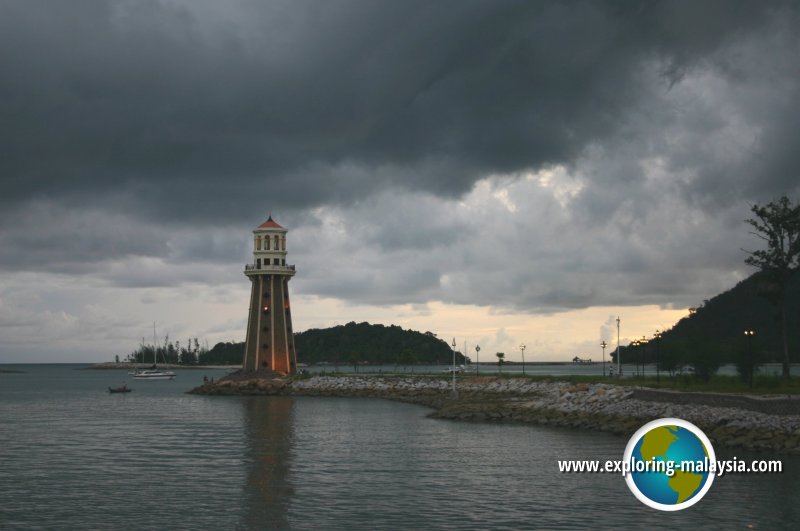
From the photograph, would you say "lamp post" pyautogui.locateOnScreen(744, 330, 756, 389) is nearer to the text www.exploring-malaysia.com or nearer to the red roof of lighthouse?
the text www.exploring-malaysia.com

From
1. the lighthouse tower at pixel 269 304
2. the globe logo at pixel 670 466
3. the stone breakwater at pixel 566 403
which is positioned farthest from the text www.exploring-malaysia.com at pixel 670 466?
the lighthouse tower at pixel 269 304

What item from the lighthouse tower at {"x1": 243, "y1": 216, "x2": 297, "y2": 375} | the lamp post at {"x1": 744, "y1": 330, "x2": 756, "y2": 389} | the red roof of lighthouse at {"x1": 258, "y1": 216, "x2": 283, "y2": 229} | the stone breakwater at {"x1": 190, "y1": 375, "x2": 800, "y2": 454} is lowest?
the stone breakwater at {"x1": 190, "y1": 375, "x2": 800, "y2": 454}

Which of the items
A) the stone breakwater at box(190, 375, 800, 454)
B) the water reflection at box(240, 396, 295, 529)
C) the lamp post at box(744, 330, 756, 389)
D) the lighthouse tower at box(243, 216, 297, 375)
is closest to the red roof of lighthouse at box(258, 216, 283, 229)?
the lighthouse tower at box(243, 216, 297, 375)

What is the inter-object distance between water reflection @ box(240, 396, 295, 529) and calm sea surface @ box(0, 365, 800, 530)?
0.11m

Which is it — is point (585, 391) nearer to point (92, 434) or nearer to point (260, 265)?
point (92, 434)

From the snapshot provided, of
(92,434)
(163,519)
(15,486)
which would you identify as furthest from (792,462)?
(92,434)

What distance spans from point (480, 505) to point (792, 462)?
17019 mm

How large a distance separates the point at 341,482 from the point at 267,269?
7123cm

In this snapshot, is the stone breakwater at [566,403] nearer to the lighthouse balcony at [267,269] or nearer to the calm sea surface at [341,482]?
the calm sea surface at [341,482]

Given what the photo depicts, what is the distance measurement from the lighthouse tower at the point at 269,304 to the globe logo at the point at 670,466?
69.3 m

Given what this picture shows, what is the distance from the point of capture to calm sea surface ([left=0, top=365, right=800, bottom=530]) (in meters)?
29.5

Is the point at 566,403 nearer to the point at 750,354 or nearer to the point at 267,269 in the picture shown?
the point at 750,354

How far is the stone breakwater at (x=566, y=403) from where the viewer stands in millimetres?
43875

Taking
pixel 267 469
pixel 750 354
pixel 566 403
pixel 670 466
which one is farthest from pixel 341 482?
pixel 750 354
